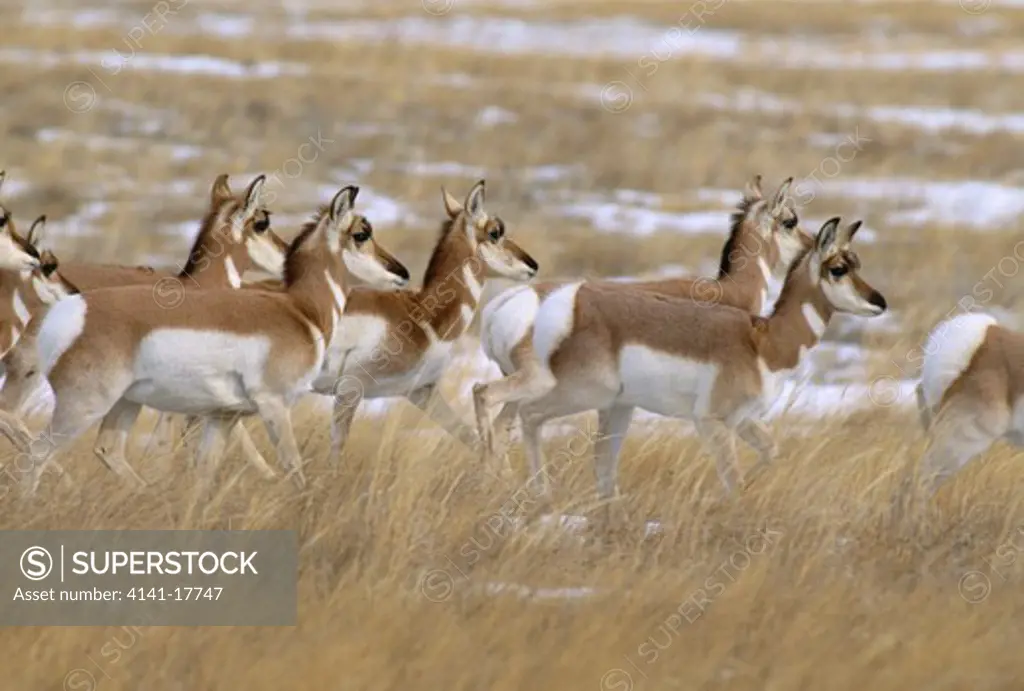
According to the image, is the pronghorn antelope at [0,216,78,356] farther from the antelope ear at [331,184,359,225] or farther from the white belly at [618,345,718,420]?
the white belly at [618,345,718,420]

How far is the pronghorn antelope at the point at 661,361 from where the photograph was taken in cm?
857

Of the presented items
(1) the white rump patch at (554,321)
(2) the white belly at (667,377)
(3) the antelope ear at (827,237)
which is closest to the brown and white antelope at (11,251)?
(1) the white rump patch at (554,321)

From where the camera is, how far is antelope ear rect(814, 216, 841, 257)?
8805 millimetres

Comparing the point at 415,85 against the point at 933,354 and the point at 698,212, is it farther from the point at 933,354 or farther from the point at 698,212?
the point at 933,354

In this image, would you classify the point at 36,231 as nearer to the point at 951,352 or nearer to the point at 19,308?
the point at 19,308

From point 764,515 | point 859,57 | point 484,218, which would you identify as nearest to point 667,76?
point 859,57

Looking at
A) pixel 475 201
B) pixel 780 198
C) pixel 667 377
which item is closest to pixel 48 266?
pixel 475 201

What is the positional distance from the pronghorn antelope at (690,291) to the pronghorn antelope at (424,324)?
21 cm

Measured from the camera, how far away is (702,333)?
28.2 feet

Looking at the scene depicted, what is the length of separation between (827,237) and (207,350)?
285cm

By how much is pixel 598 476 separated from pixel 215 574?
7.15 ft

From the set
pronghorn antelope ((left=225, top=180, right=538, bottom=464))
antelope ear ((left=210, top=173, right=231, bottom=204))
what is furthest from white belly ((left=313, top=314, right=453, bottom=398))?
antelope ear ((left=210, top=173, right=231, bottom=204))

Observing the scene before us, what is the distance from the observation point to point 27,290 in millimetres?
9633

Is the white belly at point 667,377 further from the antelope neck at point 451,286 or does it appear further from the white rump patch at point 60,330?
the white rump patch at point 60,330
